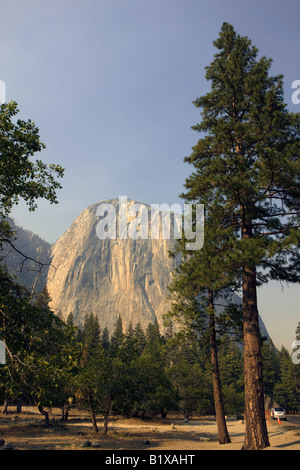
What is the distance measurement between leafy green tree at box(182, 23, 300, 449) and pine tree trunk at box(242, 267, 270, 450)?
3cm

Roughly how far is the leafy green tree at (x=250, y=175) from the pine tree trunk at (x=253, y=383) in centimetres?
3

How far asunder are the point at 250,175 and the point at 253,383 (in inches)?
312

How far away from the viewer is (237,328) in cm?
1716

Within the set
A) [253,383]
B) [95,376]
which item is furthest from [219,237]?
[95,376]

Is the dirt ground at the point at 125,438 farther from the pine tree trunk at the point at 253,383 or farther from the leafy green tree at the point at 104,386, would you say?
the leafy green tree at the point at 104,386

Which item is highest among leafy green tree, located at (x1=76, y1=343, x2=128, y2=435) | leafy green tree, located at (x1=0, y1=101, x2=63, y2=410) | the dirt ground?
leafy green tree, located at (x1=0, y1=101, x2=63, y2=410)

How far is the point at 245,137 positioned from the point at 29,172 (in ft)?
30.9

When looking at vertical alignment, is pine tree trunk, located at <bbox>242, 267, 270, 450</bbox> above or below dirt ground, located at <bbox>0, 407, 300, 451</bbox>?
above

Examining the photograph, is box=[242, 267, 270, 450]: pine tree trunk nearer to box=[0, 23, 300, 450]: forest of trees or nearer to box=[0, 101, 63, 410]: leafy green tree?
box=[0, 23, 300, 450]: forest of trees

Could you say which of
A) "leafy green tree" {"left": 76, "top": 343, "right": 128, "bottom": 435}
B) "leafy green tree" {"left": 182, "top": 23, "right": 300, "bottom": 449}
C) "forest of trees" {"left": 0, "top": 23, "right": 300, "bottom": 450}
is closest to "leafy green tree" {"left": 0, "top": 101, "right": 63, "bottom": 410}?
"forest of trees" {"left": 0, "top": 23, "right": 300, "bottom": 450}

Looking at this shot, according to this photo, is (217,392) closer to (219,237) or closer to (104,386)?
(104,386)

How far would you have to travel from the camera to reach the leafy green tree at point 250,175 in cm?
1135

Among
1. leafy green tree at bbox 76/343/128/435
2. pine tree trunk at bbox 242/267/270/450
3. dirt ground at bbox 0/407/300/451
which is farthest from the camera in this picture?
leafy green tree at bbox 76/343/128/435

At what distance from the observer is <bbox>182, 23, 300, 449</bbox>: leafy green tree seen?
447 inches
